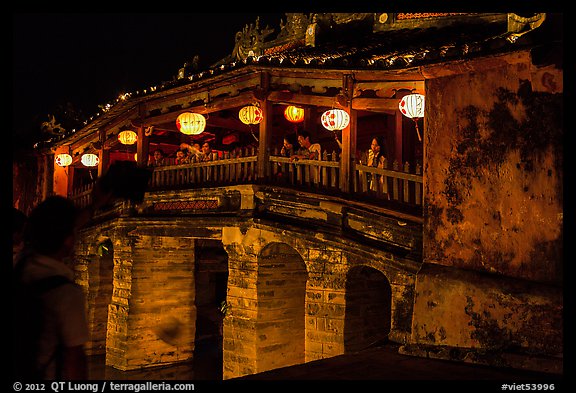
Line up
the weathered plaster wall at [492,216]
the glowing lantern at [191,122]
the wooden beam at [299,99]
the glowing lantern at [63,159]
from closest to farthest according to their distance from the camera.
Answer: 1. the weathered plaster wall at [492,216]
2. the wooden beam at [299,99]
3. the glowing lantern at [191,122]
4. the glowing lantern at [63,159]

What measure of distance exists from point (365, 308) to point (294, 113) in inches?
224

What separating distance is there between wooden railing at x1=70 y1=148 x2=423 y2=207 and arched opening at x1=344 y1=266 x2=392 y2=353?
1565 millimetres

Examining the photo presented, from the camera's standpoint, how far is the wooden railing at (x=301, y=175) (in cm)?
910

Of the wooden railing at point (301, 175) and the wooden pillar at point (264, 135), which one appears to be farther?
the wooden pillar at point (264, 135)

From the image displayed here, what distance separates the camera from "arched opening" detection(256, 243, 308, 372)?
1113cm

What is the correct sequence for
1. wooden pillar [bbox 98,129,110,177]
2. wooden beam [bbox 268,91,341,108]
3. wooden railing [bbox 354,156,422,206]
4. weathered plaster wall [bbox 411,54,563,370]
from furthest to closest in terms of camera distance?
wooden pillar [bbox 98,129,110,177] → wooden beam [bbox 268,91,341,108] → wooden railing [bbox 354,156,422,206] → weathered plaster wall [bbox 411,54,563,370]

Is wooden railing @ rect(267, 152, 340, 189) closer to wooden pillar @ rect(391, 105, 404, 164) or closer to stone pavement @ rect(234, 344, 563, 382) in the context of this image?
wooden pillar @ rect(391, 105, 404, 164)

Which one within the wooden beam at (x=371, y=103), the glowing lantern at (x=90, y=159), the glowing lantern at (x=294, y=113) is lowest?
the glowing lantern at (x=90, y=159)

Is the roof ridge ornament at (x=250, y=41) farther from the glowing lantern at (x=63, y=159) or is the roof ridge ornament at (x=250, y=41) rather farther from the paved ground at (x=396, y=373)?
the paved ground at (x=396, y=373)

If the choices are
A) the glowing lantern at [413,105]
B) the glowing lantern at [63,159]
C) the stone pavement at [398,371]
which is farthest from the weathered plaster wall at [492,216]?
the glowing lantern at [63,159]

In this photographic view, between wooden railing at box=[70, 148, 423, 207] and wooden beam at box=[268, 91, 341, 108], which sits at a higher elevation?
wooden beam at box=[268, 91, 341, 108]

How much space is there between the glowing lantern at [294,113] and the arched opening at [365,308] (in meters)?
5.14

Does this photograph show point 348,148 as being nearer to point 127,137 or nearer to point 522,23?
point 522,23

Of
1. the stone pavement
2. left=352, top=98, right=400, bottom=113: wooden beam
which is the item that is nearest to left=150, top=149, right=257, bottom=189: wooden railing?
left=352, top=98, right=400, bottom=113: wooden beam
